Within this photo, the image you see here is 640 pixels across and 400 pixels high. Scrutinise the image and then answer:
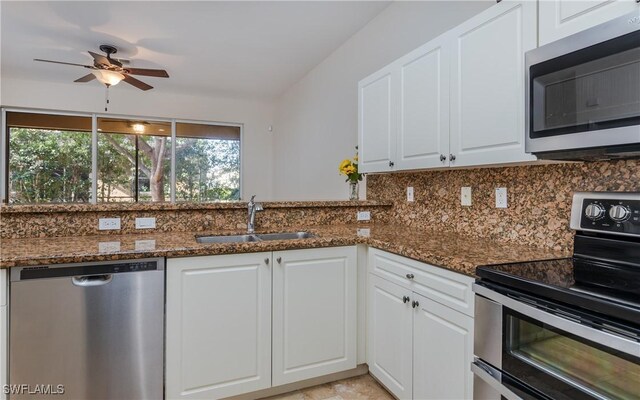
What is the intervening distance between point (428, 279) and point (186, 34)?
3212mm

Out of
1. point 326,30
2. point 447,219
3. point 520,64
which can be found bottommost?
point 447,219

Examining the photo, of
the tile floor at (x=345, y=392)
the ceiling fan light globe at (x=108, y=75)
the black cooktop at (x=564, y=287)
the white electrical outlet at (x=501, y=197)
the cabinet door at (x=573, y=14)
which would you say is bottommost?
the tile floor at (x=345, y=392)

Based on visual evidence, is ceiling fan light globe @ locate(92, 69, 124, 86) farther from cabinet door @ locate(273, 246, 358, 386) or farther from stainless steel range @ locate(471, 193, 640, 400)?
stainless steel range @ locate(471, 193, 640, 400)

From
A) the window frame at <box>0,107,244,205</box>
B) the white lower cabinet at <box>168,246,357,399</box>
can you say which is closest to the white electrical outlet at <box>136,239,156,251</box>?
the white lower cabinet at <box>168,246,357,399</box>

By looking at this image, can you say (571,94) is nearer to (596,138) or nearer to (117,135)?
(596,138)

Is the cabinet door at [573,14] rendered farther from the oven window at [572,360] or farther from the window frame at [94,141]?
the window frame at [94,141]

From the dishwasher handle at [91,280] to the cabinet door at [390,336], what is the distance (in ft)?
4.29

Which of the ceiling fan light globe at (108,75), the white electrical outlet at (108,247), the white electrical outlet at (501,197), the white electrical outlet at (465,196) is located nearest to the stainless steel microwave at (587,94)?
the white electrical outlet at (501,197)

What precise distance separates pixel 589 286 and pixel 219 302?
1.48m

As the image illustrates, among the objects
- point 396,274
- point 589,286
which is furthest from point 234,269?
point 589,286

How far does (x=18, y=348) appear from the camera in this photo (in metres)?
1.43

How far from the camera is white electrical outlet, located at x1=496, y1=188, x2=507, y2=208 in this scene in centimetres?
181

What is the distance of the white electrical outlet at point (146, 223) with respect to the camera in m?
2.12

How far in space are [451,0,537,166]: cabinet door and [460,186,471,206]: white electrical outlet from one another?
0.38m
